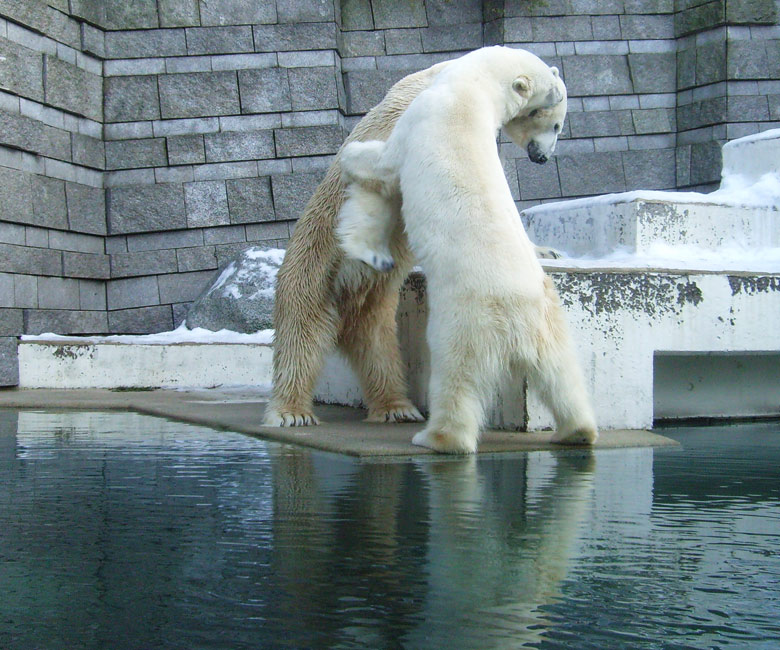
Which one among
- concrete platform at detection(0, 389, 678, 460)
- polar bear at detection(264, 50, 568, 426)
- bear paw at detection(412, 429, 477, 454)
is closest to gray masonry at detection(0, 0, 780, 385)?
concrete platform at detection(0, 389, 678, 460)

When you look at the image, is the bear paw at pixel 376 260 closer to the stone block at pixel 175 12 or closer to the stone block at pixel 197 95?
the stone block at pixel 197 95

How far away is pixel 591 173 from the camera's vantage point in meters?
10.2

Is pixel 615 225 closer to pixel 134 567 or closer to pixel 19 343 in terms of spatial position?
pixel 134 567

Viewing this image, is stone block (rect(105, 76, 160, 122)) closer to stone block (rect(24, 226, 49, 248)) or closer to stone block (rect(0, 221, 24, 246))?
stone block (rect(24, 226, 49, 248))

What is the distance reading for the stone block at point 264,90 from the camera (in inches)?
378

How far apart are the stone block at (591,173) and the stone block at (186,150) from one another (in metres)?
3.54

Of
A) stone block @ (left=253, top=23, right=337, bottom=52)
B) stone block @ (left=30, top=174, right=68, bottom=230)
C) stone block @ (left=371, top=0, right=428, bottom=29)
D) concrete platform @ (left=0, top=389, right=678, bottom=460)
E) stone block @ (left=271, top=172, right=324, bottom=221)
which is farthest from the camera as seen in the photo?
stone block @ (left=371, top=0, right=428, bottom=29)

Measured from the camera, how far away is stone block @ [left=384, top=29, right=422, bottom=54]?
1005 centimetres

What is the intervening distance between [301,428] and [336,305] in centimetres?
56

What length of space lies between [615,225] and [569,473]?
95.1 inches

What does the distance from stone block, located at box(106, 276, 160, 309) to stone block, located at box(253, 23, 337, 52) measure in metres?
2.48

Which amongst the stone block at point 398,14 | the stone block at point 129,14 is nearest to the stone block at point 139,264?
the stone block at point 129,14

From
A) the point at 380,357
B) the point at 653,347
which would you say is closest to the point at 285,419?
the point at 380,357

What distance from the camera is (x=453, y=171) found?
353 cm
